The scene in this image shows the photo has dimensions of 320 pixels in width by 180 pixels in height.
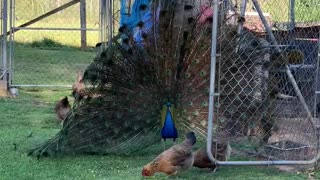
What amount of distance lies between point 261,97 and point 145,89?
1346mm

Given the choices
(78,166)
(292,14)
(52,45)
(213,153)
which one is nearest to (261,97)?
(213,153)

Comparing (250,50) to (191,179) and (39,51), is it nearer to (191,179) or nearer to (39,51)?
(191,179)

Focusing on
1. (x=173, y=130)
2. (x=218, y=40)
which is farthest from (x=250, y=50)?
(x=173, y=130)

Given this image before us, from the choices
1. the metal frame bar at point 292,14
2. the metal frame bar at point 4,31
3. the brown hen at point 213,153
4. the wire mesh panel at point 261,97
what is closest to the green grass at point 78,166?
the brown hen at point 213,153

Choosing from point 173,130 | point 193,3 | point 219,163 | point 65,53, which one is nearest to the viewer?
point 219,163

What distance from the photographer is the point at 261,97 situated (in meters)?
7.48

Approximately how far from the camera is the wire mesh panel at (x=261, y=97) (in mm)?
7305

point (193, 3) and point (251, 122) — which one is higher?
point (193, 3)

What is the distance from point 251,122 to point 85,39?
12.8 meters

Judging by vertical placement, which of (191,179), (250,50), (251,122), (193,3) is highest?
(193,3)

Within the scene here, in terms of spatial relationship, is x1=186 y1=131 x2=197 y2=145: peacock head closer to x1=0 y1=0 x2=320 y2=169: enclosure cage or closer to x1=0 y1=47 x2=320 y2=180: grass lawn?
x1=0 y1=0 x2=320 y2=169: enclosure cage

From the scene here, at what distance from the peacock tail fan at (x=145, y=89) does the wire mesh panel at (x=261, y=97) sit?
340mm

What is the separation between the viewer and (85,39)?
65.2ft

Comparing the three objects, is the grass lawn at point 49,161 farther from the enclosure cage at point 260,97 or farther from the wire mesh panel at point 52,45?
the wire mesh panel at point 52,45
